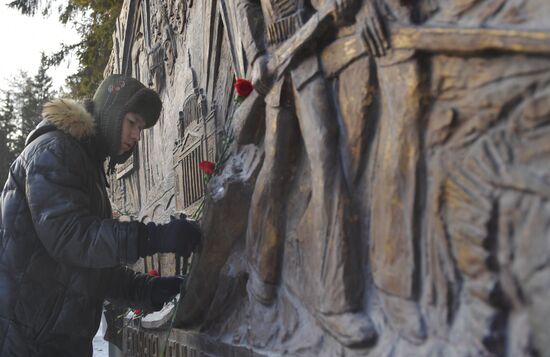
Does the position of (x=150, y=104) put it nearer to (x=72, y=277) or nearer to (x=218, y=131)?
(x=218, y=131)

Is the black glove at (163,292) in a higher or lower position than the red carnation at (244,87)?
lower

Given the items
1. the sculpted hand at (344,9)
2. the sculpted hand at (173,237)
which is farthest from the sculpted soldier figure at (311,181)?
the sculpted hand at (173,237)

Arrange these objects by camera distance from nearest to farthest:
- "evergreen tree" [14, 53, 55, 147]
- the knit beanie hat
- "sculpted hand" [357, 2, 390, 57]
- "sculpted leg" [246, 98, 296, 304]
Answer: "sculpted hand" [357, 2, 390, 57], "sculpted leg" [246, 98, 296, 304], the knit beanie hat, "evergreen tree" [14, 53, 55, 147]

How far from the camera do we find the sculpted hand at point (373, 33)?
82.4 inches

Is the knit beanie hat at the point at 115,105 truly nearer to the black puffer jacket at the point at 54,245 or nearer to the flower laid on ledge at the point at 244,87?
the black puffer jacket at the point at 54,245

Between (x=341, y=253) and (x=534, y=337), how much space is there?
843mm

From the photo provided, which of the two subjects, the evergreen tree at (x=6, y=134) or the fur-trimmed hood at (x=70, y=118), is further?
the evergreen tree at (x=6, y=134)

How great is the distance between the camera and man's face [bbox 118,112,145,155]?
Result: 3697 millimetres

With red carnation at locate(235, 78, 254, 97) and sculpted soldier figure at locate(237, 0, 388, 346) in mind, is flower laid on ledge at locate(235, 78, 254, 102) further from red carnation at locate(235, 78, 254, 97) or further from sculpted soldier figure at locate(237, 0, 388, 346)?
sculpted soldier figure at locate(237, 0, 388, 346)

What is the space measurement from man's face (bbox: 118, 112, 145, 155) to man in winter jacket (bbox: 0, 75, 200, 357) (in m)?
0.17

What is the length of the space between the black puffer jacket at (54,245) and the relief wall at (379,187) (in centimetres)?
57

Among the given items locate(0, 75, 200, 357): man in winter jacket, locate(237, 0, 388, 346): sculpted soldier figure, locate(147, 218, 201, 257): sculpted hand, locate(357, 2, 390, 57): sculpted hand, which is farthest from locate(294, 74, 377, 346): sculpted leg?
locate(0, 75, 200, 357): man in winter jacket

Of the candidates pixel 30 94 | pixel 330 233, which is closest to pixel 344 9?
pixel 330 233

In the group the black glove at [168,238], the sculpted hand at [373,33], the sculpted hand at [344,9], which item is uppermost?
the sculpted hand at [344,9]
